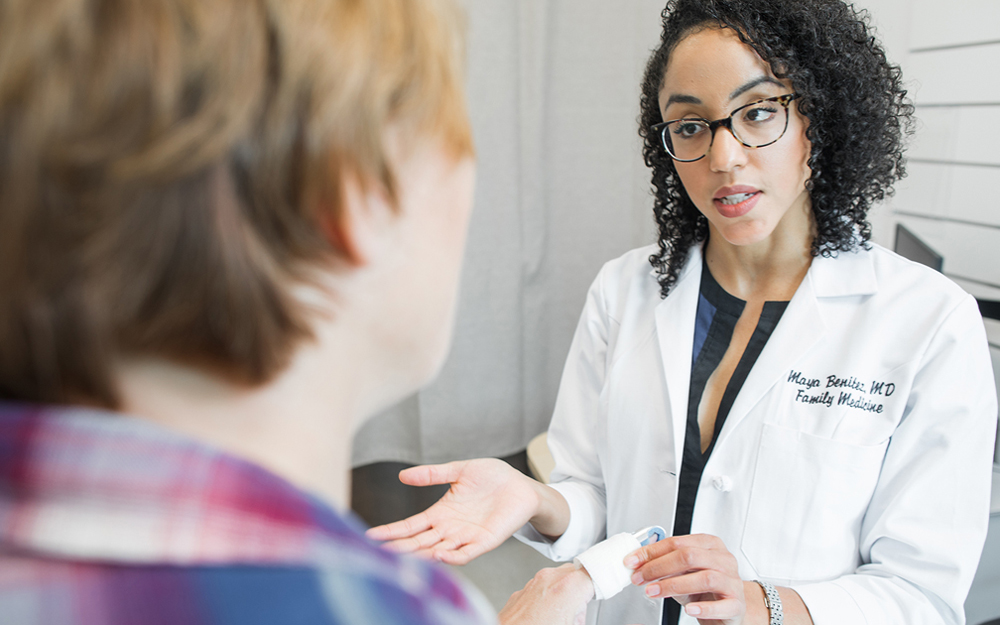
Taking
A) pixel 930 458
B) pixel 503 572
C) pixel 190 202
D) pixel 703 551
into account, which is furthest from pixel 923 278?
pixel 503 572

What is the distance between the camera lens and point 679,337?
42.1 inches

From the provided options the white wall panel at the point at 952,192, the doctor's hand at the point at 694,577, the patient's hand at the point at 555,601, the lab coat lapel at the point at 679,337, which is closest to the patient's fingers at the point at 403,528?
the patient's hand at the point at 555,601

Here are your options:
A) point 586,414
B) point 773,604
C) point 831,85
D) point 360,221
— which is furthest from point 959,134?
point 360,221

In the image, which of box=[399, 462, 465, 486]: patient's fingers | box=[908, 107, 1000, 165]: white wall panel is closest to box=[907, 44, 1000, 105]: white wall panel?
box=[908, 107, 1000, 165]: white wall panel

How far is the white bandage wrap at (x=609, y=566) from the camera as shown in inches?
30.0

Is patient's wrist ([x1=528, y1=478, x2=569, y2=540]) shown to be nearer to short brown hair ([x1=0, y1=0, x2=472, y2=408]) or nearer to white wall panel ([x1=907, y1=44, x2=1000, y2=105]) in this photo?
short brown hair ([x1=0, y1=0, x2=472, y2=408])

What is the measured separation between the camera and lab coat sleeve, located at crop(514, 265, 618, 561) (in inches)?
45.1

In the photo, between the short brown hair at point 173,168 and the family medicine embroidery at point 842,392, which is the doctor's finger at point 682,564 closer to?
the family medicine embroidery at point 842,392

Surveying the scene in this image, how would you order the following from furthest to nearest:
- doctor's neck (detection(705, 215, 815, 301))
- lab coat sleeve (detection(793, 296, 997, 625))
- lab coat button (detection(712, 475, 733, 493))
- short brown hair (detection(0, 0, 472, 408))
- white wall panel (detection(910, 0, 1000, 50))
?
1. white wall panel (detection(910, 0, 1000, 50))
2. doctor's neck (detection(705, 215, 815, 301))
3. lab coat button (detection(712, 475, 733, 493))
4. lab coat sleeve (detection(793, 296, 997, 625))
5. short brown hair (detection(0, 0, 472, 408))

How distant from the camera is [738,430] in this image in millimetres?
958

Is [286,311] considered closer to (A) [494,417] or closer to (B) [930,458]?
(B) [930,458]

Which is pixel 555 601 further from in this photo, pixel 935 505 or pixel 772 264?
pixel 772 264

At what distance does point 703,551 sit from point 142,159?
0.72m

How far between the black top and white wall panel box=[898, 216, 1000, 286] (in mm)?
834
